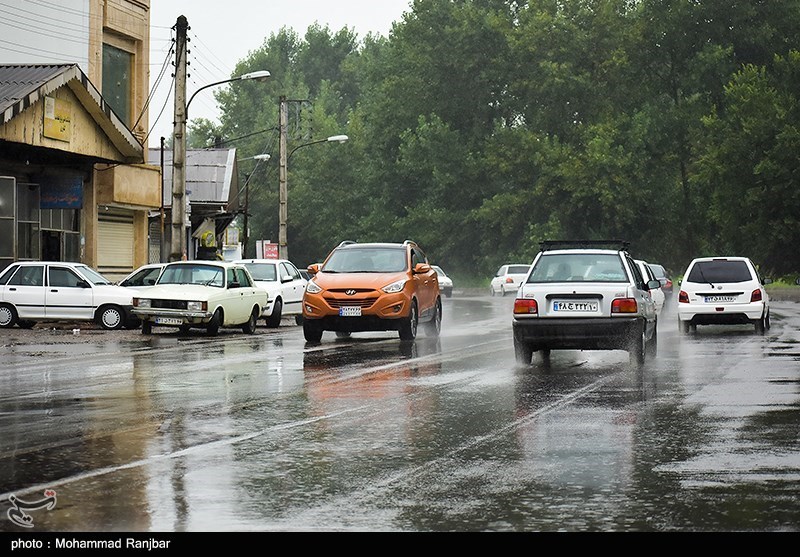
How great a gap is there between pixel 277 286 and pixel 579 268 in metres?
16.3

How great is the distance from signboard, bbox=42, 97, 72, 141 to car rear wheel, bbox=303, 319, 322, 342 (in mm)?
13221

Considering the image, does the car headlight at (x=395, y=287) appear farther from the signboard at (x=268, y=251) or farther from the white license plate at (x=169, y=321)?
the signboard at (x=268, y=251)

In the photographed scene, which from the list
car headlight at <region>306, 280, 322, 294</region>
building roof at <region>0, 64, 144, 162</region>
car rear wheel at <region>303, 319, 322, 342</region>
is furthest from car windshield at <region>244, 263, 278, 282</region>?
car headlight at <region>306, 280, 322, 294</region>

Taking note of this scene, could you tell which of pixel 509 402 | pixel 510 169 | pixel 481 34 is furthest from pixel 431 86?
pixel 509 402

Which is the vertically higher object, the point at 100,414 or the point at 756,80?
the point at 756,80

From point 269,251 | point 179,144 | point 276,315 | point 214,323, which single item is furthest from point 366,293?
point 269,251

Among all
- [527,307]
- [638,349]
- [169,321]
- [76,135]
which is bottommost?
[638,349]

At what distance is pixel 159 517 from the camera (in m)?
7.65

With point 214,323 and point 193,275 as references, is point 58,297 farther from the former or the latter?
point 214,323

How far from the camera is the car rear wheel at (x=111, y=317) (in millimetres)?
31828

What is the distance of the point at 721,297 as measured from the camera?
1176 inches

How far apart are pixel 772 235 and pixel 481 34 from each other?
34.2 meters
